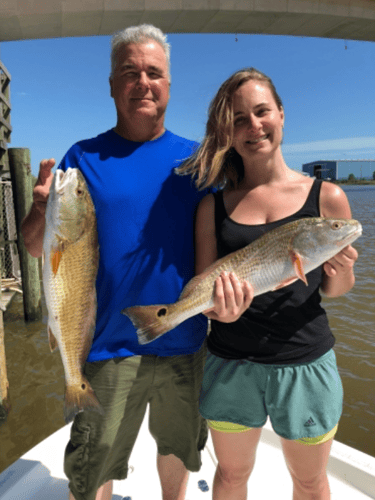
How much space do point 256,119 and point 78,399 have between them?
193 cm

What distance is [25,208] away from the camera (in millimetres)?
9008

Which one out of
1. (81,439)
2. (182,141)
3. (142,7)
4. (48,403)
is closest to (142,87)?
(182,141)

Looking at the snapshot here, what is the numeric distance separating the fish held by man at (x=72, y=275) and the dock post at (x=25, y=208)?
24.7 ft

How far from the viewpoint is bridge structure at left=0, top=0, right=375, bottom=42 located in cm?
1434

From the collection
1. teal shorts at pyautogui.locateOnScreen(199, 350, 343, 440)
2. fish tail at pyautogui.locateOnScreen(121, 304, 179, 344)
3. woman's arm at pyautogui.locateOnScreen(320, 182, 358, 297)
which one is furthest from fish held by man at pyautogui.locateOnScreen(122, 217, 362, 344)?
teal shorts at pyautogui.locateOnScreen(199, 350, 343, 440)

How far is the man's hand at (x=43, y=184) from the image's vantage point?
2090mm

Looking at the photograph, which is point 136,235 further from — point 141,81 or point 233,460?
point 233,460

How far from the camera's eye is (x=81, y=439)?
7.39 ft

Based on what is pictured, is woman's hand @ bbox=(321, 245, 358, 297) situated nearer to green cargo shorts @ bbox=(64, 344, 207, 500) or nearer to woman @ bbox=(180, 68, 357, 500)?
woman @ bbox=(180, 68, 357, 500)

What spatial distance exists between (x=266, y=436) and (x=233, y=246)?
258 centimetres

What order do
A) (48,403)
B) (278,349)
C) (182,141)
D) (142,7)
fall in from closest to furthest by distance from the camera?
1. (278,349)
2. (182,141)
3. (48,403)
4. (142,7)

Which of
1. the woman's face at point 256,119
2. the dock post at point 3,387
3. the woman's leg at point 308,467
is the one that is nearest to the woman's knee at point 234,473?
the woman's leg at point 308,467

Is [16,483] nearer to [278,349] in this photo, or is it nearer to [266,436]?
[266,436]

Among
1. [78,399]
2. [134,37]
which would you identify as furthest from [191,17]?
[78,399]
